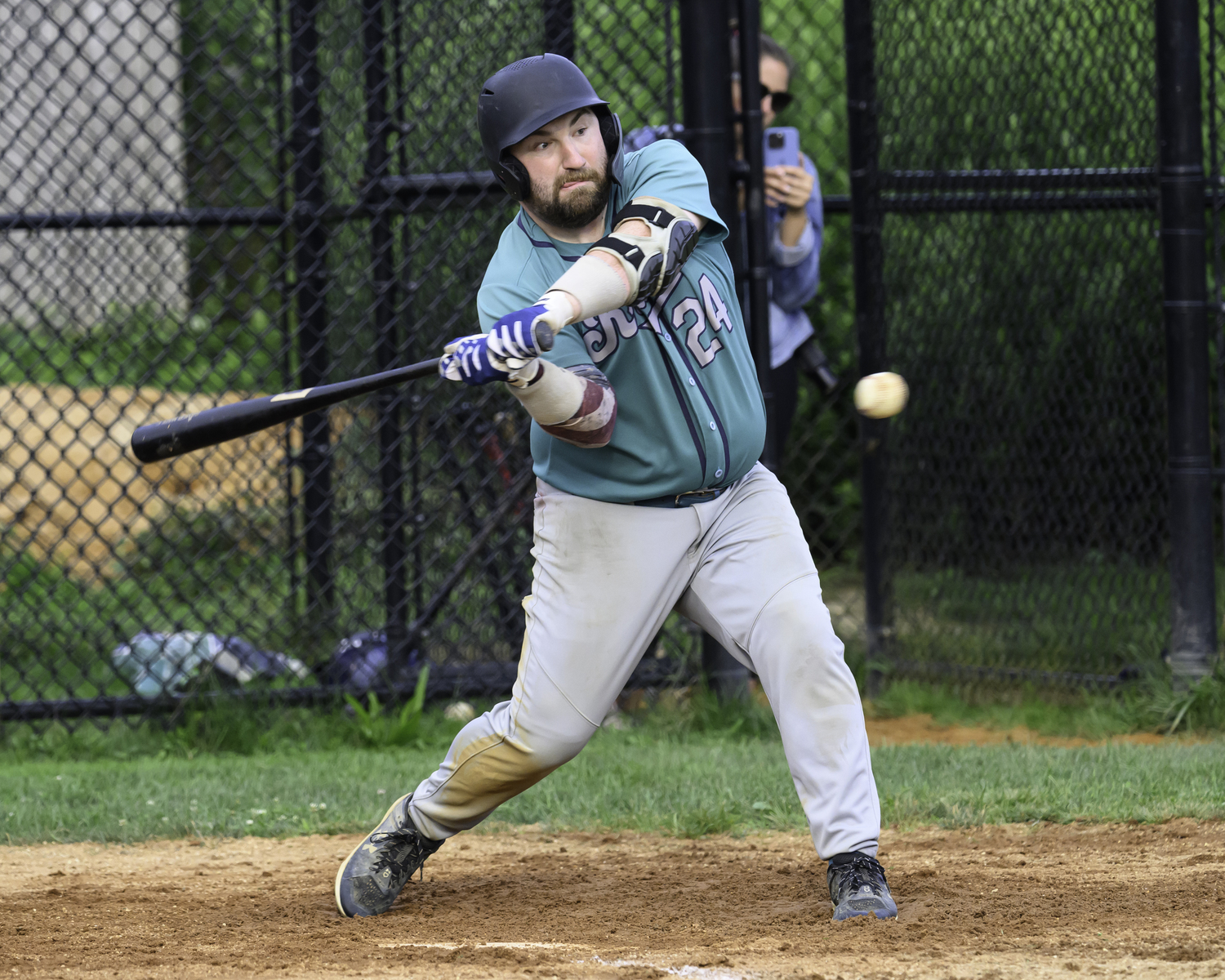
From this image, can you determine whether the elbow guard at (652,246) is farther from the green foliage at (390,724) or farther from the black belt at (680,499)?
the green foliage at (390,724)

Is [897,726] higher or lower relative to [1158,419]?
lower

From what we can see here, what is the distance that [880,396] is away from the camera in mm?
3426

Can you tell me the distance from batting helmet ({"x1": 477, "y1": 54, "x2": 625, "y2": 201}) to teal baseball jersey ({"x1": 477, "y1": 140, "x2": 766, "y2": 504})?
0.17 meters

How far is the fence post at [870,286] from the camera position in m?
5.82

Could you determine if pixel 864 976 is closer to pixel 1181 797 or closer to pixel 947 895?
pixel 947 895

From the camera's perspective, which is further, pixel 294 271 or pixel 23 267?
pixel 23 267

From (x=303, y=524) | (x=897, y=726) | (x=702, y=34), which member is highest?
(x=702, y=34)

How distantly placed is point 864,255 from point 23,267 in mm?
6111

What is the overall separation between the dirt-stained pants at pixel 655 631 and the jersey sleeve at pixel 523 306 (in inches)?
13.3

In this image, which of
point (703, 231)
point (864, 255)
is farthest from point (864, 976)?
point (864, 255)

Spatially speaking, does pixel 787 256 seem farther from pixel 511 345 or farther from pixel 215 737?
pixel 511 345

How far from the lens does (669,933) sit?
301 centimetres

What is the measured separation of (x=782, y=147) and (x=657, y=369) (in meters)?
2.52

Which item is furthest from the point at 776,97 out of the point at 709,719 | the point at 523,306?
the point at 523,306
